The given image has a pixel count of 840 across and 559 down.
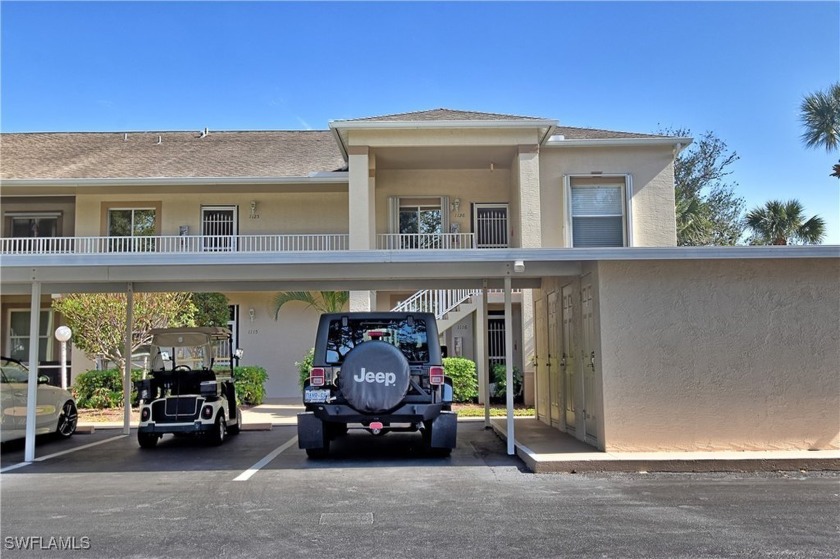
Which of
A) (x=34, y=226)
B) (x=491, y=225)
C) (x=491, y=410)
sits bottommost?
(x=491, y=410)

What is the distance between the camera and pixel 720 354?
9.68 m

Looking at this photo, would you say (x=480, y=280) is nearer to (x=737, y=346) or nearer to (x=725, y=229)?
(x=737, y=346)

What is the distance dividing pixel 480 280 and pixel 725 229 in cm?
2114

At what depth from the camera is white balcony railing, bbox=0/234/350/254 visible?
19141mm

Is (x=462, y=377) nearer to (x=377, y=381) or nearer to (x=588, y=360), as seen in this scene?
(x=588, y=360)

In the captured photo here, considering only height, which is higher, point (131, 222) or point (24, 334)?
point (131, 222)

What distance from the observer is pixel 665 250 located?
9.31 m

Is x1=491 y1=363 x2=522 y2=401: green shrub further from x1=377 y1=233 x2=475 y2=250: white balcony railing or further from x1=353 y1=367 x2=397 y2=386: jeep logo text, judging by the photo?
x1=353 y1=367 x2=397 y2=386: jeep logo text

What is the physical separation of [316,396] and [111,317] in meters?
9.88

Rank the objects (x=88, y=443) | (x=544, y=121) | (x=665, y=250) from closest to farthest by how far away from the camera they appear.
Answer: (x=665, y=250) < (x=88, y=443) < (x=544, y=121)

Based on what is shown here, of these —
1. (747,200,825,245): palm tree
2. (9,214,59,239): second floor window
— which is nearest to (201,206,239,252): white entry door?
(9,214,59,239): second floor window

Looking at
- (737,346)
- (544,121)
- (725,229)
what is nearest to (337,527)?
(737,346)

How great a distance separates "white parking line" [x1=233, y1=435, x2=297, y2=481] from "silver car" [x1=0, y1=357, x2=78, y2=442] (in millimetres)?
4066

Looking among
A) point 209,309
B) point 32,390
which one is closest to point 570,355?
point 32,390
